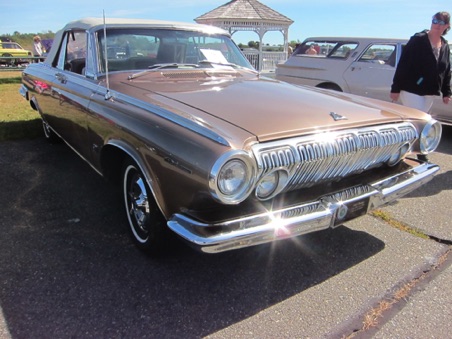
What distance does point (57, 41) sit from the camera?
4.73 meters

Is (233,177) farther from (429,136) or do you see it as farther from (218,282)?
(429,136)

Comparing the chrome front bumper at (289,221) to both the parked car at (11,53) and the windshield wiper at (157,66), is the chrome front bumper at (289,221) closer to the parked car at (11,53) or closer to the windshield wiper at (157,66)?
the windshield wiper at (157,66)

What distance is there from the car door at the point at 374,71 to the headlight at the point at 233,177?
226 inches

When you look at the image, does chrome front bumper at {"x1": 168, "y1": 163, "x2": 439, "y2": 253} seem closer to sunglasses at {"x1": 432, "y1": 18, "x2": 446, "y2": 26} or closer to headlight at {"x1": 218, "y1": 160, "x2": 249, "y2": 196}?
headlight at {"x1": 218, "y1": 160, "x2": 249, "y2": 196}

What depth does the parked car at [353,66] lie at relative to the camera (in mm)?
7004

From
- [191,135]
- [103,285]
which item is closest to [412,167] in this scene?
[191,135]

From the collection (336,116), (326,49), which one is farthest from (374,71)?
(336,116)

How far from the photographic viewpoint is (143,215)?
2.78 metres

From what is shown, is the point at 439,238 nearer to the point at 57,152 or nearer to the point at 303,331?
the point at 303,331

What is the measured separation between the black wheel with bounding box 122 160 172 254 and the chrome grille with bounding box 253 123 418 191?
0.83 m

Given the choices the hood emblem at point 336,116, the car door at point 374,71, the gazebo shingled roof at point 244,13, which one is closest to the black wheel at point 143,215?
the hood emblem at point 336,116

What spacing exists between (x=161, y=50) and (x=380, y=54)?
5194 mm

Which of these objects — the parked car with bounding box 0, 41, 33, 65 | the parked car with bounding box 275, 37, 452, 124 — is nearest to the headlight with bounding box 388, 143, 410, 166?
the parked car with bounding box 275, 37, 452, 124

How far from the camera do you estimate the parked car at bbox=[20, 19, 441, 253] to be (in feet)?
6.95
